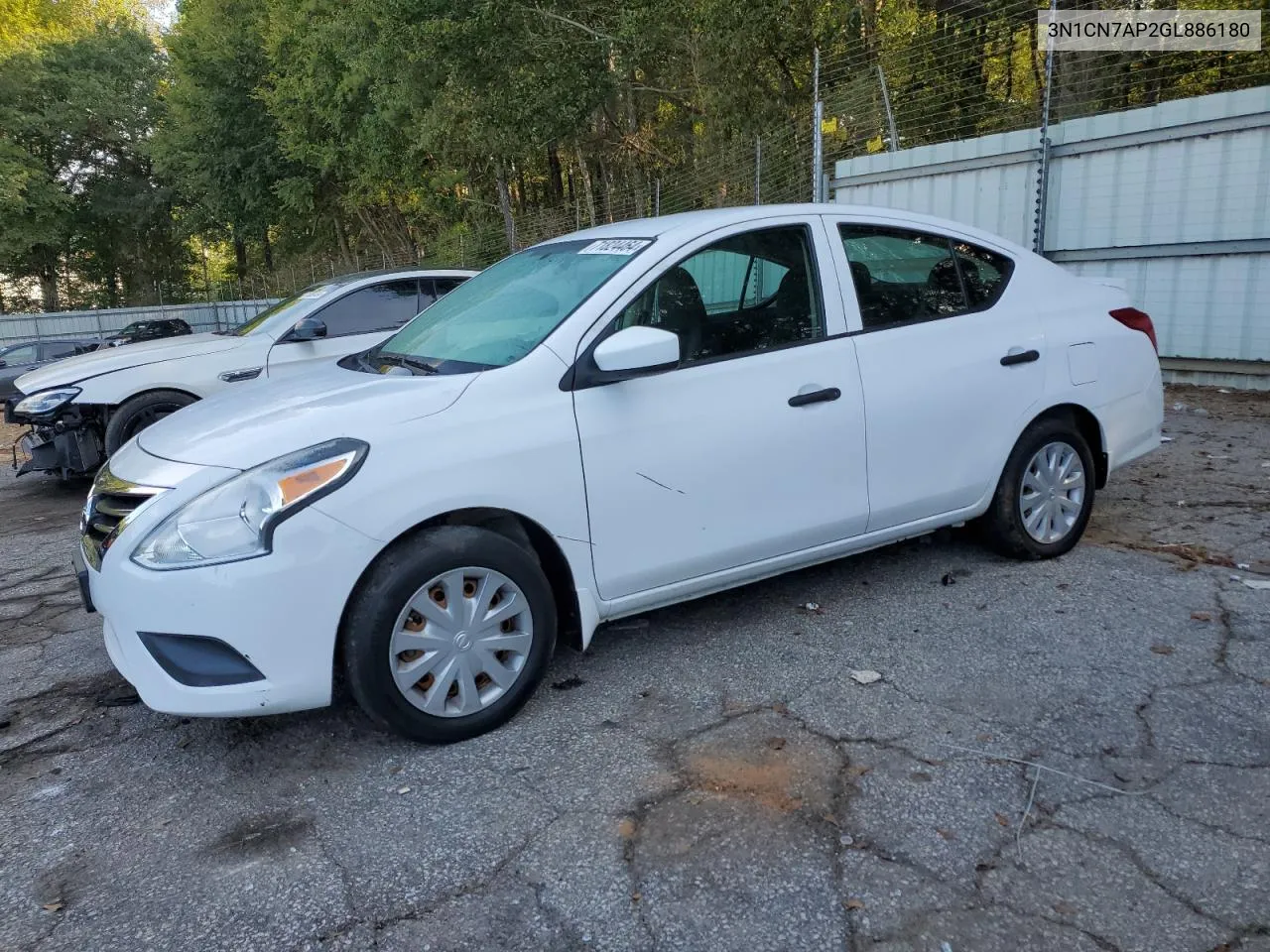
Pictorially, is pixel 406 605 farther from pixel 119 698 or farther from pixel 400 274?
pixel 400 274

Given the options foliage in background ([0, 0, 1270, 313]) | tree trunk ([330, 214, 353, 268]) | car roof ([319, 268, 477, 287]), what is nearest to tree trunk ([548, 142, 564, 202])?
foliage in background ([0, 0, 1270, 313])

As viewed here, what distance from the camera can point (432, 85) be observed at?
2097 cm

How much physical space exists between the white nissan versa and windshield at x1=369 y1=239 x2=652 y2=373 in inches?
0.7

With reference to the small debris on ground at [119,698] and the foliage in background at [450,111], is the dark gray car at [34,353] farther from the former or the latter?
the small debris on ground at [119,698]

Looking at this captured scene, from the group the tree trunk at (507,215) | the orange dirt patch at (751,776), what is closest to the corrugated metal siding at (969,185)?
the orange dirt patch at (751,776)

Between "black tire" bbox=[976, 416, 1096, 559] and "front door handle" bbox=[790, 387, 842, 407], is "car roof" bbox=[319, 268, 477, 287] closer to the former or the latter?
"front door handle" bbox=[790, 387, 842, 407]

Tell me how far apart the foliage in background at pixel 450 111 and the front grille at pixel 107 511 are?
32.3 feet

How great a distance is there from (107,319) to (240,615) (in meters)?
30.3

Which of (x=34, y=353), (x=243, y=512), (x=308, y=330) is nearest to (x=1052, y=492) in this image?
(x=243, y=512)

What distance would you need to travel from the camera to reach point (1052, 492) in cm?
448

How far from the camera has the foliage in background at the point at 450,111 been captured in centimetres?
1241

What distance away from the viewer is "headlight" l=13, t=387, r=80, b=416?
22.4 ft

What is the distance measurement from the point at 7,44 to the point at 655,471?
150ft

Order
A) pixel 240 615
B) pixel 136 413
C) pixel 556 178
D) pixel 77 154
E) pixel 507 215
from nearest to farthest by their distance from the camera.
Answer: pixel 240 615 → pixel 136 413 → pixel 507 215 → pixel 556 178 → pixel 77 154
